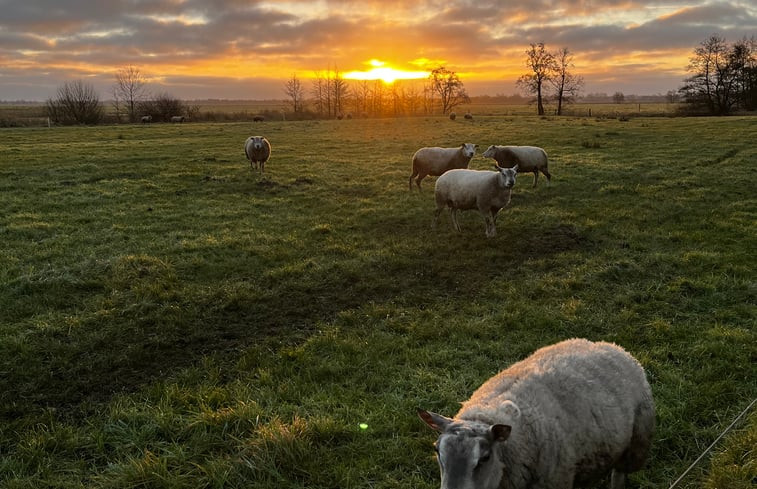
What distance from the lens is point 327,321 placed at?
7.71m

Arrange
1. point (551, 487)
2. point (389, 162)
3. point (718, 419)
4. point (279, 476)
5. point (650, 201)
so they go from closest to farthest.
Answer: point (551, 487)
point (279, 476)
point (718, 419)
point (650, 201)
point (389, 162)

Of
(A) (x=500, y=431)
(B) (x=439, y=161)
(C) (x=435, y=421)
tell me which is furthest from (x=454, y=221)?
(A) (x=500, y=431)

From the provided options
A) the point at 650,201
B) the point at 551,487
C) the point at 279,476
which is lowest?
the point at 279,476

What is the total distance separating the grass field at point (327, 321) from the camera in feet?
15.5

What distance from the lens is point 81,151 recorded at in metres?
27.2

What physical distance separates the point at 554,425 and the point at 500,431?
690 millimetres

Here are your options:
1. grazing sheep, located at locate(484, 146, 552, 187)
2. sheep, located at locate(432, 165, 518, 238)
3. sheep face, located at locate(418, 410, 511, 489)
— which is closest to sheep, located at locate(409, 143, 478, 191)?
grazing sheep, located at locate(484, 146, 552, 187)

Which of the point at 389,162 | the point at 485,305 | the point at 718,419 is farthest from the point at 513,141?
the point at 718,419

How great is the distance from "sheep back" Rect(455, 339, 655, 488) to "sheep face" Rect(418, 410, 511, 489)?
0.21 meters

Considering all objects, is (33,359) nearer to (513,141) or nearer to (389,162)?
(389,162)

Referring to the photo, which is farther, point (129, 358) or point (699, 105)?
point (699, 105)

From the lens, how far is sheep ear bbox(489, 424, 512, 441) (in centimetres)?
307

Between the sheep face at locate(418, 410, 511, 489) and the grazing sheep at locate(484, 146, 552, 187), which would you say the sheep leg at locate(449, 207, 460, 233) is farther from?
the sheep face at locate(418, 410, 511, 489)

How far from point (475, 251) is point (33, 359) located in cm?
819
